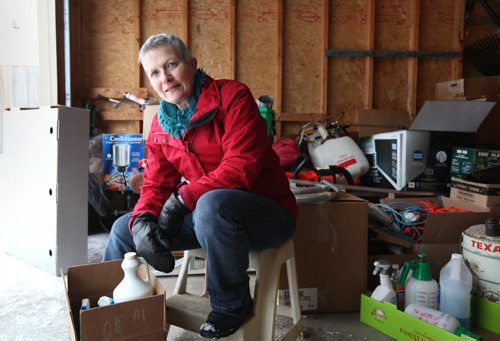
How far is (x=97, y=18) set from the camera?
3857 millimetres

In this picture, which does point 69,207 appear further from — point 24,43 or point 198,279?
point 24,43

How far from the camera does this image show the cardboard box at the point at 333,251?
70.2 inches

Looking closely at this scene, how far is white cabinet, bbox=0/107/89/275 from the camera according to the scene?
90.3 inches

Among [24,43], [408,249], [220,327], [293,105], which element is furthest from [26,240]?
[293,105]

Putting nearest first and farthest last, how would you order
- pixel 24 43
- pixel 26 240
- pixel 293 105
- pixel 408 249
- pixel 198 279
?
pixel 408 249, pixel 198 279, pixel 26 240, pixel 24 43, pixel 293 105

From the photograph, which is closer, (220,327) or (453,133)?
(220,327)

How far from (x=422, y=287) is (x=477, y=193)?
751mm

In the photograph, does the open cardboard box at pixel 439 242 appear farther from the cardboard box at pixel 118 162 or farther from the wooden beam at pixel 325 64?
the wooden beam at pixel 325 64

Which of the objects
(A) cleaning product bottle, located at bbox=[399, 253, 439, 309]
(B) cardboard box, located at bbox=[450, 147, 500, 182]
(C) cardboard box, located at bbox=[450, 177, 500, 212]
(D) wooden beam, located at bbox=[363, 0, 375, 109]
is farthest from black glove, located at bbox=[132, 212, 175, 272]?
(D) wooden beam, located at bbox=[363, 0, 375, 109]

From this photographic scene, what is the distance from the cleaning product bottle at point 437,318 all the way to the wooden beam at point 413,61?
9.61ft

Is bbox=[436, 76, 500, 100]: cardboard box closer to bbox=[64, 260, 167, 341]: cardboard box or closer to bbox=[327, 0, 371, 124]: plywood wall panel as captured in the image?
bbox=[327, 0, 371, 124]: plywood wall panel

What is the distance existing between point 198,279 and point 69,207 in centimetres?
79

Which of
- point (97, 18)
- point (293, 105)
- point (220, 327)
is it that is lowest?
point (220, 327)

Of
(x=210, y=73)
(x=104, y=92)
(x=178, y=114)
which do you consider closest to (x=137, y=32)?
(x=104, y=92)
